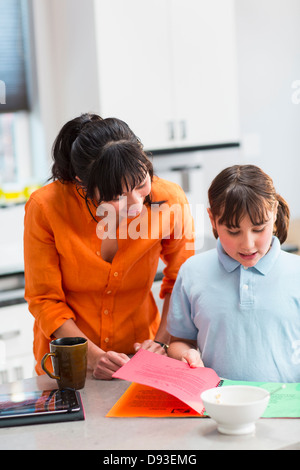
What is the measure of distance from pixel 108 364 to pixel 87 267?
248 millimetres

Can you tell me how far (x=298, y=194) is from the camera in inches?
146

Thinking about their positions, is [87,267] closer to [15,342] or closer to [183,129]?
[15,342]

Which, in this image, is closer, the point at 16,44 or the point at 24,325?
the point at 24,325

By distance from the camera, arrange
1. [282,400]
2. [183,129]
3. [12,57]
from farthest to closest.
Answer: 1. [12,57]
2. [183,129]
3. [282,400]

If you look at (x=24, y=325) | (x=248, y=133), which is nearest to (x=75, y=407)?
(x=24, y=325)

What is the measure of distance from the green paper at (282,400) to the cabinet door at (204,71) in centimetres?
189

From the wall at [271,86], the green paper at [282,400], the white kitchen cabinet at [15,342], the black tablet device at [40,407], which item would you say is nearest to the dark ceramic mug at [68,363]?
the black tablet device at [40,407]

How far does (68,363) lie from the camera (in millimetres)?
1310

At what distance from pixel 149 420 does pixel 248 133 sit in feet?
8.41

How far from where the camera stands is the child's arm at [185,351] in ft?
4.39

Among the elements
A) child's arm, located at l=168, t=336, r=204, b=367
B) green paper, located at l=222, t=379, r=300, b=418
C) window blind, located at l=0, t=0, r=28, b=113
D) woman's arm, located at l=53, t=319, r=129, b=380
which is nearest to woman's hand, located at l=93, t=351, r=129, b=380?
woman's arm, located at l=53, t=319, r=129, b=380

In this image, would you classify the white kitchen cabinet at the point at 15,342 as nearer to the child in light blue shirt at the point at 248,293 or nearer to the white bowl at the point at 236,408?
the child in light blue shirt at the point at 248,293

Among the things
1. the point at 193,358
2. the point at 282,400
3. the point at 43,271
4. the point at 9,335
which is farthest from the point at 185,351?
the point at 9,335
